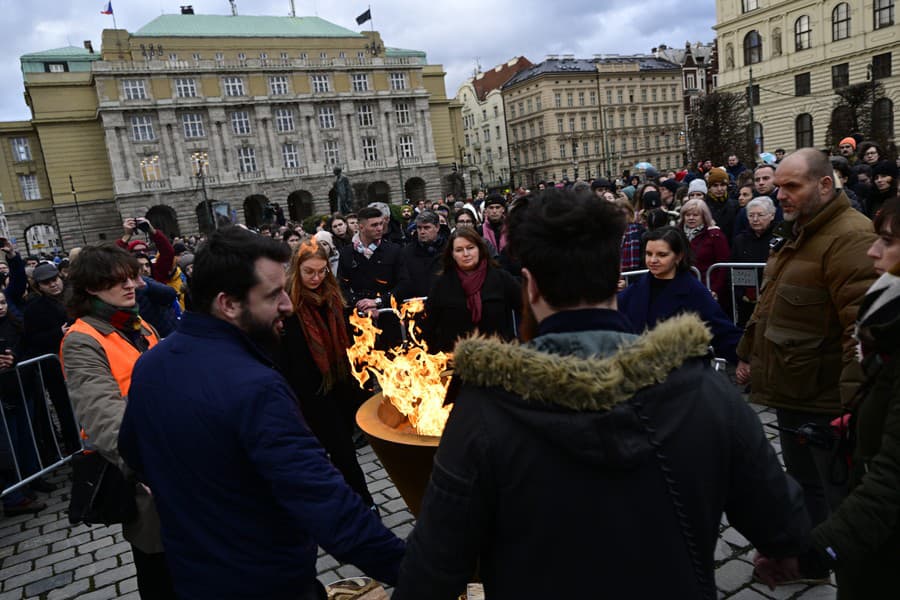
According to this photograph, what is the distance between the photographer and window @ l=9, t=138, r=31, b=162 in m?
50.6

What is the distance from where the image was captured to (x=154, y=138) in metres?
50.3

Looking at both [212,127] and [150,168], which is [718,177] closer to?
[150,168]

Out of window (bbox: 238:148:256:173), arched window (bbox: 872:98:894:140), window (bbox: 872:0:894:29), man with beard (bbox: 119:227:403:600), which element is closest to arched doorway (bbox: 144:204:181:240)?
window (bbox: 238:148:256:173)

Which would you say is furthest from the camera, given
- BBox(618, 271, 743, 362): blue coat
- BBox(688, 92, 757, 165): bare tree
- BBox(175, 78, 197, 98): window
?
BBox(175, 78, 197, 98): window

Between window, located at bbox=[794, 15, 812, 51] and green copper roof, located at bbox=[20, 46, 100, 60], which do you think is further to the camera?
green copper roof, located at bbox=[20, 46, 100, 60]

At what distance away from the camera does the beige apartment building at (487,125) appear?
83812mm

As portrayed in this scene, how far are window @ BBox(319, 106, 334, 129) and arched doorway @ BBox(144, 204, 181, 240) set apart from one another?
16493mm

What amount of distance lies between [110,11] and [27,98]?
1197 centimetres

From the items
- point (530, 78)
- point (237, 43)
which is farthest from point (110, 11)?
point (530, 78)

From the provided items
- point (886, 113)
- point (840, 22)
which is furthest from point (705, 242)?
point (840, 22)

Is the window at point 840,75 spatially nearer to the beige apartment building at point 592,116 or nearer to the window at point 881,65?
the window at point 881,65

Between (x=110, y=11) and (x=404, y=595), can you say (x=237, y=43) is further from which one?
(x=404, y=595)

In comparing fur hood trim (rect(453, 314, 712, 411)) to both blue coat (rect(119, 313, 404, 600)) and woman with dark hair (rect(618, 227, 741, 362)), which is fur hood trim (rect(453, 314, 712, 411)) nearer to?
blue coat (rect(119, 313, 404, 600))

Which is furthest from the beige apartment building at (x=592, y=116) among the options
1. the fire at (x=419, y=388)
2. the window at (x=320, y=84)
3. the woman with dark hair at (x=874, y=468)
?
the woman with dark hair at (x=874, y=468)
